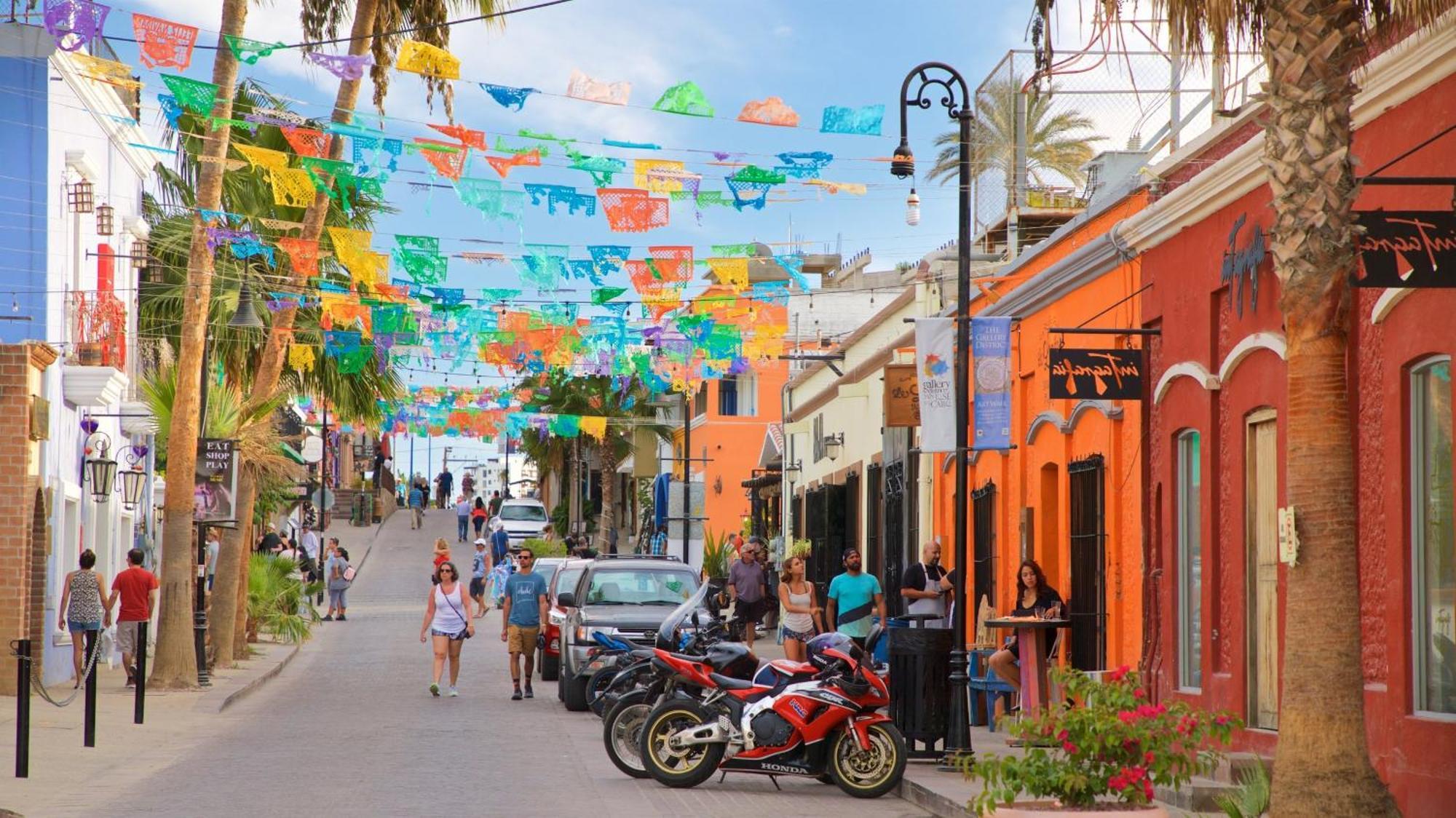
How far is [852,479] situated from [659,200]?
16629mm

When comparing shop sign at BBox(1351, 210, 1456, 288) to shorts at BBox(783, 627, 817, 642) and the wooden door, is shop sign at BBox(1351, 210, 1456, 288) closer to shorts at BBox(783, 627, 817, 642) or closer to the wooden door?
the wooden door

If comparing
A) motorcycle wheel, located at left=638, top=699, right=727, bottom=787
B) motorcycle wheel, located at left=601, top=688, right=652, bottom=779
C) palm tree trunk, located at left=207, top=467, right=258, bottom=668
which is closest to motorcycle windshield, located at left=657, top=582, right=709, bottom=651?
motorcycle wheel, located at left=601, top=688, right=652, bottom=779

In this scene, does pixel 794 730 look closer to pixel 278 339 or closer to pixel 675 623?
pixel 675 623

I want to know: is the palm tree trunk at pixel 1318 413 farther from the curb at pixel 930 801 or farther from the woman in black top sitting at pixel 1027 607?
the woman in black top sitting at pixel 1027 607

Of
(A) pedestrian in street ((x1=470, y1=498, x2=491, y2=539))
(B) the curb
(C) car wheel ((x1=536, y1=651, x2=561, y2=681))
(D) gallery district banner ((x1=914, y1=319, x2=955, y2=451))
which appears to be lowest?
(C) car wheel ((x1=536, y1=651, x2=561, y2=681))

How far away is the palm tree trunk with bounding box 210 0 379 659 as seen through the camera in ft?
81.9

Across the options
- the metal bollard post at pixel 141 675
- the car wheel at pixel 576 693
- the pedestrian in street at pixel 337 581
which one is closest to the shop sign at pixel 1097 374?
the car wheel at pixel 576 693

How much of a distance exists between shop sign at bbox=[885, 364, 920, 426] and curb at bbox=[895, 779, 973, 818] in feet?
40.2

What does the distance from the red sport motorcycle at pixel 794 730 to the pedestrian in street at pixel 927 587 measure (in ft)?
20.6

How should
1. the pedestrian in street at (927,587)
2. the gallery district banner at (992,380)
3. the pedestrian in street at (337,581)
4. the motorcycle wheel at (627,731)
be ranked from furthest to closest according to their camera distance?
the pedestrian in street at (337,581) → the pedestrian in street at (927,587) → the gallery district banner at (992,380) → the motorcycle wheel at (627,731)

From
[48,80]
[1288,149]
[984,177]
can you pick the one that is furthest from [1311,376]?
[48,80]

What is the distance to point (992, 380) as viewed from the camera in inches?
712

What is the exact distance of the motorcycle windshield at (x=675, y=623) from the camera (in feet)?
52.0

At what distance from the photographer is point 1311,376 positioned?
32.2 ft
